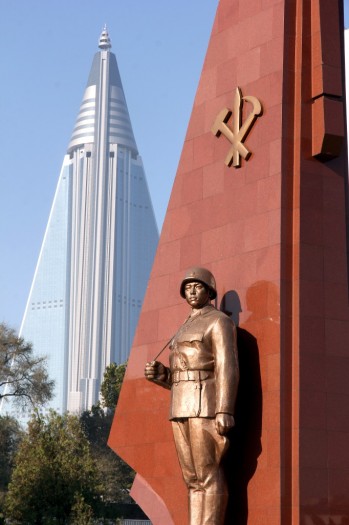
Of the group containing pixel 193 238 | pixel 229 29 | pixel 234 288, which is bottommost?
pixel 234 288

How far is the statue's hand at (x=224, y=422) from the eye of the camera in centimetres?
879

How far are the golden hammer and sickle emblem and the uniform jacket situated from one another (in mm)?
1665

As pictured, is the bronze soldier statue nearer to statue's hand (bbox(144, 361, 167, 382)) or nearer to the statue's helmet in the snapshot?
the statue's helmet

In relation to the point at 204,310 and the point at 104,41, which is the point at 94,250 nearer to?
the point at 104,41

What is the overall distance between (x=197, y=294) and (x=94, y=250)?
133127mm

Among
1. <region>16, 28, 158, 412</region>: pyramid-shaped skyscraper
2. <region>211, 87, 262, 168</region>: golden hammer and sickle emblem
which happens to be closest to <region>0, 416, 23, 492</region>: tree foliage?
<region>211, 87, 262, 168</region>: golden hammer and sickle emblem

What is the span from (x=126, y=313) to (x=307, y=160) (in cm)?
13353

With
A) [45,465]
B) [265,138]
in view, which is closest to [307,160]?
[265,138]

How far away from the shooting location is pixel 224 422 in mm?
8789

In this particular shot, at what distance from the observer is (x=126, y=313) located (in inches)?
→ 5615

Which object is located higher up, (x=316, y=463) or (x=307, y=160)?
(x=307, y=160)

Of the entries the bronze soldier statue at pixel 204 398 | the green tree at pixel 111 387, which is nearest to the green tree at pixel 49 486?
the bronze soldier statue at pixel 204 398

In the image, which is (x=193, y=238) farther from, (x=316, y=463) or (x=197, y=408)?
(x=316, y=463)

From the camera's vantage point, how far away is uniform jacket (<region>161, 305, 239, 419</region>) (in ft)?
29.3
